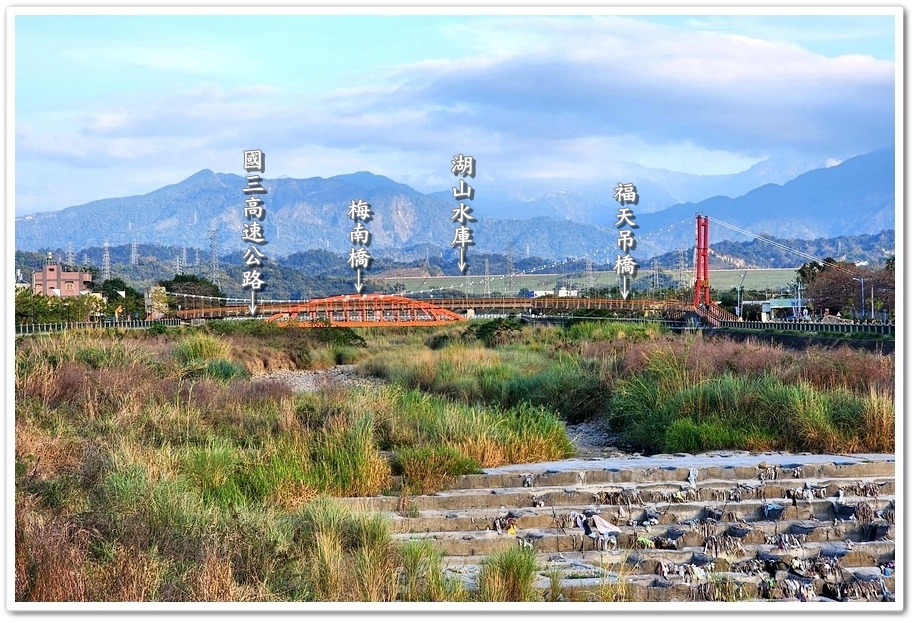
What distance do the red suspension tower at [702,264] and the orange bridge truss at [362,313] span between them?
47.1 feet

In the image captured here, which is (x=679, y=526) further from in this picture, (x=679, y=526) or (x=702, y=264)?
(x=702, y=264)

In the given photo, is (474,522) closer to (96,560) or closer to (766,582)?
(766,582)

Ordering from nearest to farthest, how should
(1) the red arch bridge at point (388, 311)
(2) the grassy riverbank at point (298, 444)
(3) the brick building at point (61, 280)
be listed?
(2) the grassy riverbank at point (298, 444), (1) the red arch bridge at point (388, 311), (3) the brick building at point (61, 280)

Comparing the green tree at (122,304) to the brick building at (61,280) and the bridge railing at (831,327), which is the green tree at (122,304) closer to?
the brick building at (61,280)

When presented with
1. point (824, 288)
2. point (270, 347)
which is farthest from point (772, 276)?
point (270, 347)

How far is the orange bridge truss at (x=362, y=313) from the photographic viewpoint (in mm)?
45188

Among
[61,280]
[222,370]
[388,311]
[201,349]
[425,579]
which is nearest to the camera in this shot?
[425,579]

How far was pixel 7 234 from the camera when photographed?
22.8 feet

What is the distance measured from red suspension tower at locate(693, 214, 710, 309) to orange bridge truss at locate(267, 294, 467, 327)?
14.4 meters

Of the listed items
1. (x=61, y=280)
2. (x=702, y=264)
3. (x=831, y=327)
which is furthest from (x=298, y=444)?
(x=61, y=280)

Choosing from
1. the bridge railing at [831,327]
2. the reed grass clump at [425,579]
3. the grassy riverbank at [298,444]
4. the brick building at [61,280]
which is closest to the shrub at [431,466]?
the grassy riverbank at [298,444]

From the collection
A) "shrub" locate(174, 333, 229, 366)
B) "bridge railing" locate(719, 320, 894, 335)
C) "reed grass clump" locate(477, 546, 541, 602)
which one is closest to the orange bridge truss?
"shrub" locate(174, 333, 229, 366)

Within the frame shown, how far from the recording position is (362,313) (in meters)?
48.7

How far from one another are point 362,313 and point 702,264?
2490cm
